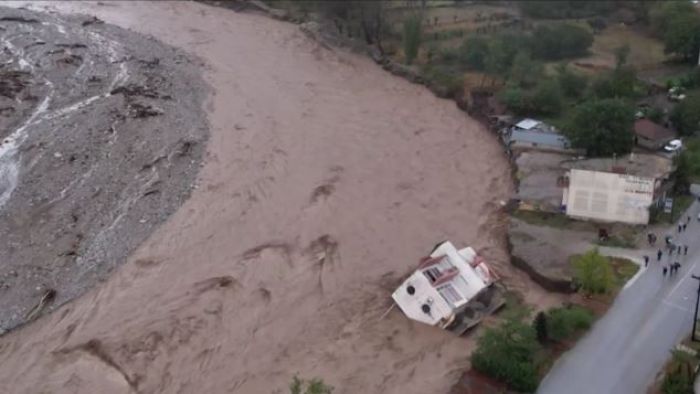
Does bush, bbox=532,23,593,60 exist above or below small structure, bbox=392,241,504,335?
above

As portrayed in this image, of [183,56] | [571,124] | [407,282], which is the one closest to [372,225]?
[407,282]

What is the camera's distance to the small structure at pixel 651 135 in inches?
1112

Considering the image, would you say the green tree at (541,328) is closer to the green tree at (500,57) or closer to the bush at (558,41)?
the green tree at (500,57)

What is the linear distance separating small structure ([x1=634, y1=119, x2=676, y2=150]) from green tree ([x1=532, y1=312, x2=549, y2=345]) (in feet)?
40.7

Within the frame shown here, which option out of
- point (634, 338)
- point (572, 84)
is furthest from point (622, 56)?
point (634, 338)

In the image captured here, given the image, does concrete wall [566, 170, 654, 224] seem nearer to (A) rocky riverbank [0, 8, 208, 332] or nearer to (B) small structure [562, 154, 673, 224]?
(B) small structure [562, 154, 673, 224]

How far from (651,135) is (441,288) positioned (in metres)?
13.0

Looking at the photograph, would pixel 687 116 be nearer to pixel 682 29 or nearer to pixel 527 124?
pixel 527 124

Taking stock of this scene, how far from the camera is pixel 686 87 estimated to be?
3459cm

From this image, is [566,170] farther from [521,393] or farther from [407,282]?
[521,393]

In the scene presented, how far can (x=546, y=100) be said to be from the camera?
3102 centimetres

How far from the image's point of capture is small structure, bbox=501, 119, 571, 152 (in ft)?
92.9

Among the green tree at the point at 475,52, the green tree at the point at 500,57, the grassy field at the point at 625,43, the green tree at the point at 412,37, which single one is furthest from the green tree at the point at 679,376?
the green tree at the point at 412,37

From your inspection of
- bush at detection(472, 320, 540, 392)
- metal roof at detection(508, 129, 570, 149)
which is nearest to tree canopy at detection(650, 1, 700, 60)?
metal roof at detection(508, 129, 570, 149)
